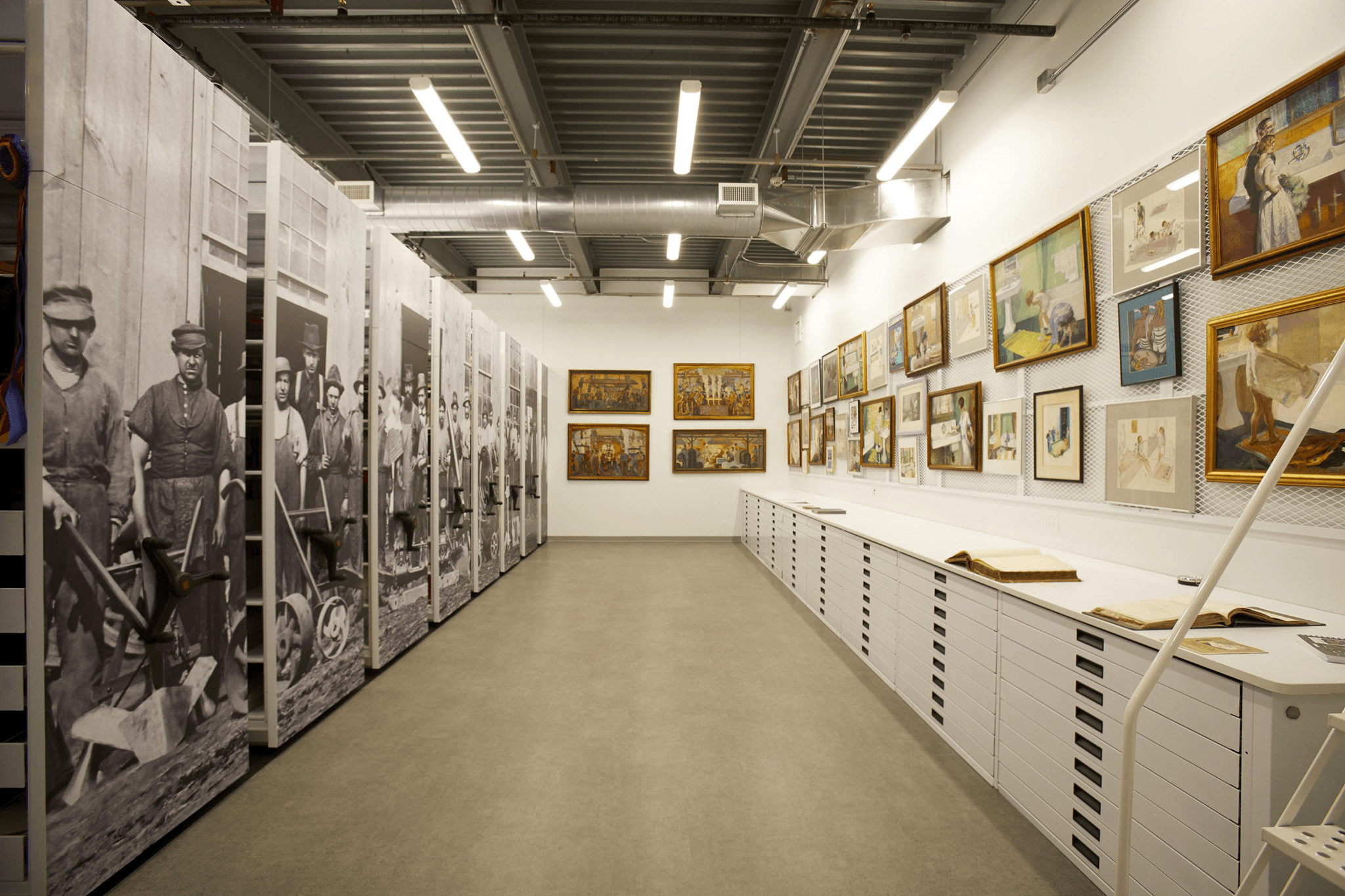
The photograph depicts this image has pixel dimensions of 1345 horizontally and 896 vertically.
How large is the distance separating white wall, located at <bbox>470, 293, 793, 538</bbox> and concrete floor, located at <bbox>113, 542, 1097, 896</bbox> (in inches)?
215

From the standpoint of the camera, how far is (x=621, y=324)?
384 inches

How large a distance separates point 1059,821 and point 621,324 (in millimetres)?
8746

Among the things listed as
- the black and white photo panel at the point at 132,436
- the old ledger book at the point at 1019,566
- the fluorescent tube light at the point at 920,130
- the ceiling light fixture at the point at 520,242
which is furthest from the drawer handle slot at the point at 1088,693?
the ceiling light fixture at the point at 520,242

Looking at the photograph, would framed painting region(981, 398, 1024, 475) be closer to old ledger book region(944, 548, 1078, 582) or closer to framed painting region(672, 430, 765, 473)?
old ledger book region(944, 548, 1078, 582)

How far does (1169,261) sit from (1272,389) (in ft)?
2.43

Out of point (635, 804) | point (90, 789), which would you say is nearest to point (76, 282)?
point (90, 789)

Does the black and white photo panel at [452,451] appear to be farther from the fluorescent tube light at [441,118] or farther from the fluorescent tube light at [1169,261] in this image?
the fluorescent tube light at [1169,261]

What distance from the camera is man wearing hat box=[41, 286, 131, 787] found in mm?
1742

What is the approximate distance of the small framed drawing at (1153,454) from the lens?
236 cm

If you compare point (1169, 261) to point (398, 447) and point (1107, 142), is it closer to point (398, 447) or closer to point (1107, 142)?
point (1107, 142)

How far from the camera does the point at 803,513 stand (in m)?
5.63

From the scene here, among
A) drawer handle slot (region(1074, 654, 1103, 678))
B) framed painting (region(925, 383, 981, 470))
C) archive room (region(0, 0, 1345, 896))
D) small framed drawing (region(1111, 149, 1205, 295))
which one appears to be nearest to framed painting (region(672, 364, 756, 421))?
archive room (region(0, 0, 1345, 896))

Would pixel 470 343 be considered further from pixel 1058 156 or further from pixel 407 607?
pixel 1058 156

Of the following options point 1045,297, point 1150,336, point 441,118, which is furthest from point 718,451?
point 1150,336
